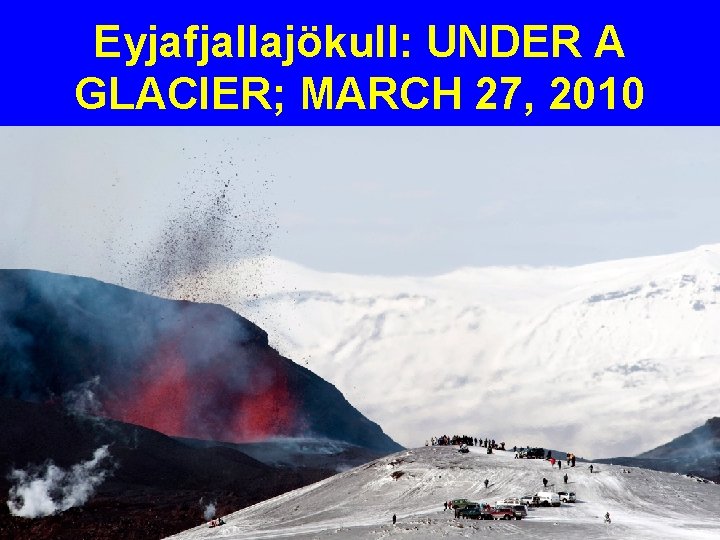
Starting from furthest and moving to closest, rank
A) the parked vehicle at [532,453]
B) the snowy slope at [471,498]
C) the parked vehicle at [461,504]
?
the parked vehicle at [532,453]
the parked vehicle at [461,504]
the snowy slope at [471,498]

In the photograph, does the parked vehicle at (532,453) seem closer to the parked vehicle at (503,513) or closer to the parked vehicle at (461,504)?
the parked vehicle at (461,504)

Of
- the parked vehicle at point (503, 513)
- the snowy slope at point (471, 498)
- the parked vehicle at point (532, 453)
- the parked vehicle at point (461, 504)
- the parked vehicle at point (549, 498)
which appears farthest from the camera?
the parked vehicle at point (532, 453)

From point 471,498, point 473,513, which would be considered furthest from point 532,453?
point 473,513

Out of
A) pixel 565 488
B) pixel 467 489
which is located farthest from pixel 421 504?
pixel 565 488

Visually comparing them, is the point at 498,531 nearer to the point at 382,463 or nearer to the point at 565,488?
the point at 565,488

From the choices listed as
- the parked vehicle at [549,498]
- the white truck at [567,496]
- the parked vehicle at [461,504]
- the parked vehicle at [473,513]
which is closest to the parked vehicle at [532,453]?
the white truck at [567,496]

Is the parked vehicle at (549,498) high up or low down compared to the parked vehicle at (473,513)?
up

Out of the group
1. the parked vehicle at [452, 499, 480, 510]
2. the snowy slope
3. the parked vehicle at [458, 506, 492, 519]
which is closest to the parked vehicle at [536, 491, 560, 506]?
the snowy slope

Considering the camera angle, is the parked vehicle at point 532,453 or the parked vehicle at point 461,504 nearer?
the parked vehicle at point 461,504

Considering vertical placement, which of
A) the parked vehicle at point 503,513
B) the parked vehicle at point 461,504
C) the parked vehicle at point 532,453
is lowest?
the parked vehicle at point 503,513
